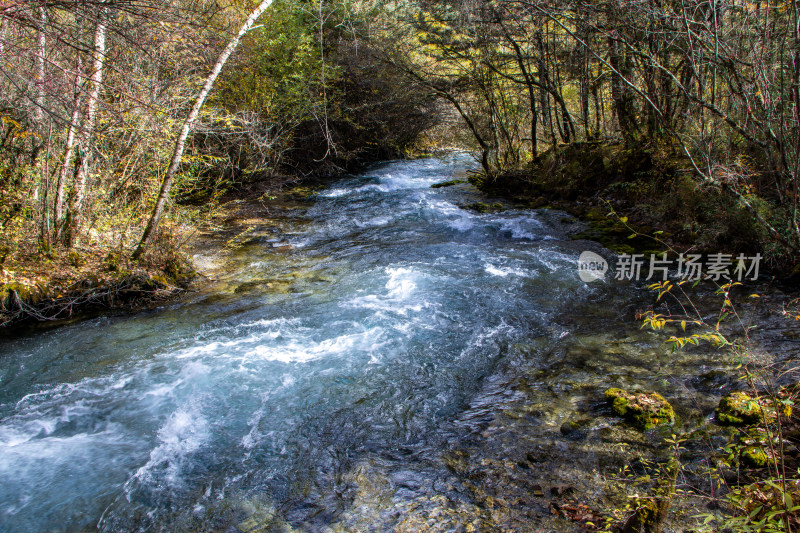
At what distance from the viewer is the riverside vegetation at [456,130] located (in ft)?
11.7

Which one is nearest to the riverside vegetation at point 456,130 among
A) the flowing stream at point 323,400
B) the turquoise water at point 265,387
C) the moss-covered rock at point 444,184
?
the moss-covered rock at point 444,184

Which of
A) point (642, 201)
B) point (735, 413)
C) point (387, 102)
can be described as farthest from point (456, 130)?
point (735, 413)

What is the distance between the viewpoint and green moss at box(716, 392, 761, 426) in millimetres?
3486

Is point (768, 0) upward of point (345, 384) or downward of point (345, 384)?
upward

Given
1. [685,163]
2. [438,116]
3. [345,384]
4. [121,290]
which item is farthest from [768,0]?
[438,116]

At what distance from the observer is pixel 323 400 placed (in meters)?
4.52

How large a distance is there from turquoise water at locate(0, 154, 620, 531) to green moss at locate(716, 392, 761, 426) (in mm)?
1930

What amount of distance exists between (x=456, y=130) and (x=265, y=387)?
1388cm

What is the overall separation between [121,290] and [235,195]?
848 cm

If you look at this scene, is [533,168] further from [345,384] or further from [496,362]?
[345,384]

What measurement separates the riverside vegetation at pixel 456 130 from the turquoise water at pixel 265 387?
1280 millimetres

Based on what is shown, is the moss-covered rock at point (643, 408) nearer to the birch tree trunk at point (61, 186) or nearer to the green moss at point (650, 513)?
the green moss at point (650, 513)

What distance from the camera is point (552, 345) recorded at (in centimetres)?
534

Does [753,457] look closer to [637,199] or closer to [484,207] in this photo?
[637,199]
